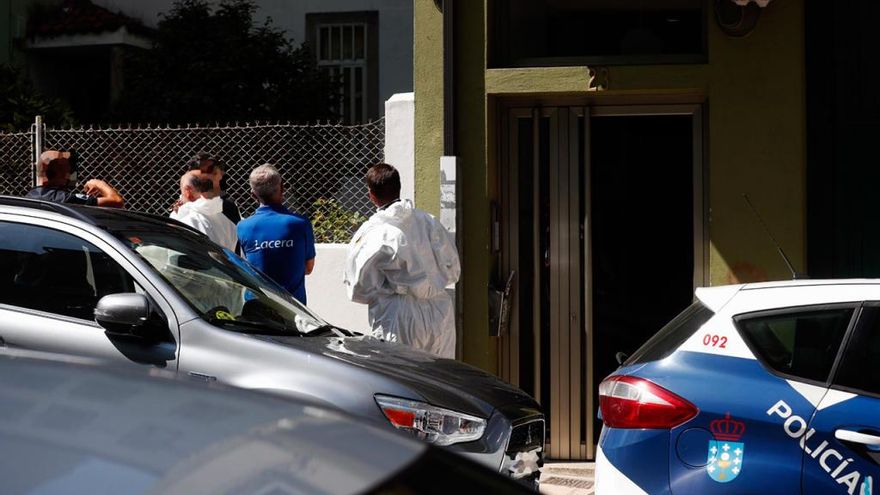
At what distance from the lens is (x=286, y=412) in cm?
181

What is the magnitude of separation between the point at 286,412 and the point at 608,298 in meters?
6.77

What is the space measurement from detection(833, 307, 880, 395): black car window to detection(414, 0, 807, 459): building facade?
3.59m

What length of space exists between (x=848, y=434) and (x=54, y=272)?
11.5 ft

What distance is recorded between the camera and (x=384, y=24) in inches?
596

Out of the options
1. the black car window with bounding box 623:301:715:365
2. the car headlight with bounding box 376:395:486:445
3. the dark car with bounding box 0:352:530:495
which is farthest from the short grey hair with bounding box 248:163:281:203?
the dark car with bounding box 0:352:530:495

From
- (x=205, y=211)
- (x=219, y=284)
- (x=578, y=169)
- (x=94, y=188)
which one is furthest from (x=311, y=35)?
(x=219, y=284)

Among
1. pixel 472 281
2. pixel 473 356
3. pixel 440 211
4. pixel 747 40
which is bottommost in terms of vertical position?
pixel 473 356

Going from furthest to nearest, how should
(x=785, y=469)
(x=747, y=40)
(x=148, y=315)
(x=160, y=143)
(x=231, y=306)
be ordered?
(x=160, y=143)
(x=747, y=40)
(x=231, y=306)
(x=148, y=315)
(x=785, y=469)

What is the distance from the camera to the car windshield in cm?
522

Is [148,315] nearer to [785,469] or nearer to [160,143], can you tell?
[785,469]

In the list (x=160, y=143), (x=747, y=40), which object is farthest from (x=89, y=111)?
(x=747, y=40)

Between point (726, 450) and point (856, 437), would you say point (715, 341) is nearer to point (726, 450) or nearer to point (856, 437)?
point (726, 450)

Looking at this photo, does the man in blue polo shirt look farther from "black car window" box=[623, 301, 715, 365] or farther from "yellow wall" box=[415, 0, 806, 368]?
"black car window" box=[623, 301, 715, 365]

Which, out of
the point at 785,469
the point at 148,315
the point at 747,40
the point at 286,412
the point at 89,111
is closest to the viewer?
the point at 286,412
